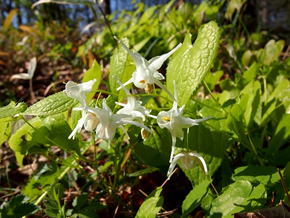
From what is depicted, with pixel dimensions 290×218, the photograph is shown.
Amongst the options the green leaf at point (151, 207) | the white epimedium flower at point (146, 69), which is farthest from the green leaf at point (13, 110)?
the green leaf at point (151, 207)

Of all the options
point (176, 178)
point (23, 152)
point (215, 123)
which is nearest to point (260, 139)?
point (215, 123)

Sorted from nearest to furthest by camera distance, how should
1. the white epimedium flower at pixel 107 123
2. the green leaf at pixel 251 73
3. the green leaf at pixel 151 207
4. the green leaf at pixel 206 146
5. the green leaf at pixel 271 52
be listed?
the white epimedium flower at pixel 107 123 → the green leaf at pixel 151 207 → the green leaf at pixel 206 146 → the green leaf at pixel 251 73 → the green leaf at pixel 271 52

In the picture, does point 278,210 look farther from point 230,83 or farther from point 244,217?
point 230,83

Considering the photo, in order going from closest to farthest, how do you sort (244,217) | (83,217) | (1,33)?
1. (244,217)
2. (83,217)
3. (1,33)

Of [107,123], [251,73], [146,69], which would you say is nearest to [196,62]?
[146,69]

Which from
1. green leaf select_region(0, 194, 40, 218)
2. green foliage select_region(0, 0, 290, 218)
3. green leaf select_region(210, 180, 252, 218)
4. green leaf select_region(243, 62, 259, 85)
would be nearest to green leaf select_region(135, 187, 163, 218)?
green foliage select_region(0, 0, 290, 218)

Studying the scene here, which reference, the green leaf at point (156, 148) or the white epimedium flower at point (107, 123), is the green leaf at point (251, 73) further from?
the white epimedium flower at point (107, 123)
